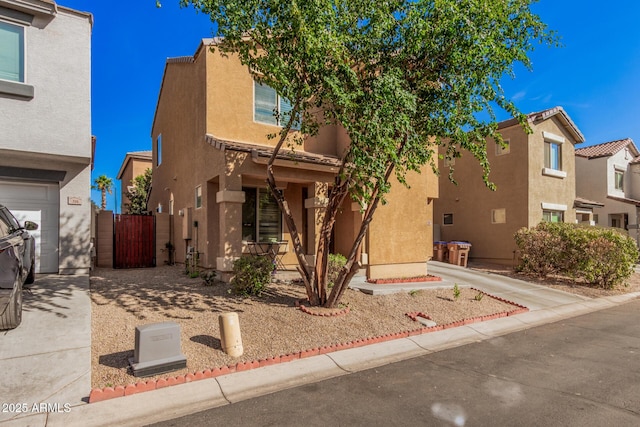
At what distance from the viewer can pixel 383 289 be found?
916 centimetres

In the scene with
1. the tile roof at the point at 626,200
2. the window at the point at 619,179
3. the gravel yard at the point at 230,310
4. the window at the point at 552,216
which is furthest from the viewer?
the window at the point at 619,179

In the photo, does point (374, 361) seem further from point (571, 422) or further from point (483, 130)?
point (483, 130)

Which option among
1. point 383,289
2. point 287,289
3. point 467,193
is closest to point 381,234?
point 383,289

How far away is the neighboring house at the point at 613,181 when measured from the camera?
70.2 feet

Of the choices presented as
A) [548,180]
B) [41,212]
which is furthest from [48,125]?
[548,180]

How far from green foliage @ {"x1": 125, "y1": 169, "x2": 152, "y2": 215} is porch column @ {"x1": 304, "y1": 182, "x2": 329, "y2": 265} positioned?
49.3ft

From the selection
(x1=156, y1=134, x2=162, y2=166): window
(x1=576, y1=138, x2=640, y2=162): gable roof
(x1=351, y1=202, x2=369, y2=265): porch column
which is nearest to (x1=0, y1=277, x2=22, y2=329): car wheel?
(x1=351, y1=202, x2=369, y2=265): porch column

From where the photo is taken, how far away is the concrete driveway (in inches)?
155

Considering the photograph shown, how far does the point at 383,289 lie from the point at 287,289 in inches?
94.4

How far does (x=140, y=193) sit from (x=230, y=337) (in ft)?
65.2

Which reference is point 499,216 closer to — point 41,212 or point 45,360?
point 45,360

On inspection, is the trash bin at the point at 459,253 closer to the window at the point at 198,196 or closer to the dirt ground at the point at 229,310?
the dirt ground at the point at 229,310

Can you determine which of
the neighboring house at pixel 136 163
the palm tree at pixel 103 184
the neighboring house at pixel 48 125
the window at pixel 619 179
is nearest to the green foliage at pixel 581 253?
the window at pixel 619 179

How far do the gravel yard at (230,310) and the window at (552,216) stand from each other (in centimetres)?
901
